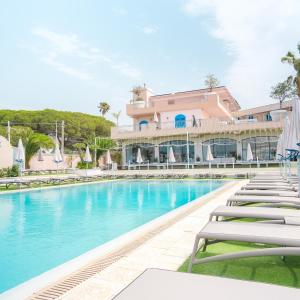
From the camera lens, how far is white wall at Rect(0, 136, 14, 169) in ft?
84.2

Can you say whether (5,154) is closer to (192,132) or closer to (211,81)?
(192,132)

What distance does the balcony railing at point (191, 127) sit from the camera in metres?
29.5

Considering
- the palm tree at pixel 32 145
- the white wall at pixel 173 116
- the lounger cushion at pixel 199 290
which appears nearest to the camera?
the lounger cushion at pixel 199 290

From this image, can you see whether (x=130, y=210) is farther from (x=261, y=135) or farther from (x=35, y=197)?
(x=261, y=135)

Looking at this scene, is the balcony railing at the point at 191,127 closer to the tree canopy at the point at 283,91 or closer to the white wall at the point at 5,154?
the white wall at the point at 5,154

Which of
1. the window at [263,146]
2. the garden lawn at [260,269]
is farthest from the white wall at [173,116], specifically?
the garden lawn at [260,269]

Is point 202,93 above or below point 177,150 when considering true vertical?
above

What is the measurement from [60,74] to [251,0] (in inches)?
663

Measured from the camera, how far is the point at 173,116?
1371 inches

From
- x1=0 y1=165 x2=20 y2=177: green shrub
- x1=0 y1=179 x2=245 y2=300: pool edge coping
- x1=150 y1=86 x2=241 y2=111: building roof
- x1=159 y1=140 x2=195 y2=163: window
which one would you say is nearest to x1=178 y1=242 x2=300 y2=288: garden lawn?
x1=0 y1=179 x2=245 y2=300: pool edge coping

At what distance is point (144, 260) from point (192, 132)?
2759cm

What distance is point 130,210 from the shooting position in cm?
1049

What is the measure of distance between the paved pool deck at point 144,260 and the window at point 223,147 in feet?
86.1

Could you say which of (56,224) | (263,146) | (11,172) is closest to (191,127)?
(263,146)
